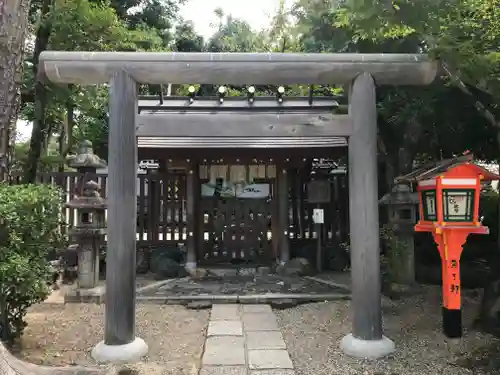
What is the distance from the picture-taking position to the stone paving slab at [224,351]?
4.49 metres

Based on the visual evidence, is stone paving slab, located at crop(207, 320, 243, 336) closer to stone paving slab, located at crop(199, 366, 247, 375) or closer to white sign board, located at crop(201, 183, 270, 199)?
stone paving slab, located at crop(199, 366, 247, 375)

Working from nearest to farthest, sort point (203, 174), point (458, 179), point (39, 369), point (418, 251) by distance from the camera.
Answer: point (39, 369), point (458, 179), point (418, 251), point (203, 174)

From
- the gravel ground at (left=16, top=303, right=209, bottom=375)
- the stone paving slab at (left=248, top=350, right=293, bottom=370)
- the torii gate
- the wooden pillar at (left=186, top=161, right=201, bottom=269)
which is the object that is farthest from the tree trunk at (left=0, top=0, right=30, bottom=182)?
the wooden pillar at (left=186, top=161, right=201, bottom=269)

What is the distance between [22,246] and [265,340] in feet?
10.3

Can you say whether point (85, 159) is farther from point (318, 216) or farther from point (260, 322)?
point (318, 216)

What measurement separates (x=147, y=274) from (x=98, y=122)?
840 cm

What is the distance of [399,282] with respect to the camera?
7.46 metres

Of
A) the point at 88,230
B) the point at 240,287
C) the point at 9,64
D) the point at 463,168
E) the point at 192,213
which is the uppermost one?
the point at 9,64

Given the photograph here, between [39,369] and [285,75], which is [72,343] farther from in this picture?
[285,75]

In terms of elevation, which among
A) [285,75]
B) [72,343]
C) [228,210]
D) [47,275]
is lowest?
[72,343]

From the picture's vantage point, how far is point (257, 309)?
6.81 meters

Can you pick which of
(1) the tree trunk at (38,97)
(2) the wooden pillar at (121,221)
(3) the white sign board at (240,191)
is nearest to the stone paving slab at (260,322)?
(2) the wooden pillar at (121,221)

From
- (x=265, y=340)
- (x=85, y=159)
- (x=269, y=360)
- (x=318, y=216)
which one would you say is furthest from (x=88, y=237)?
(x=318, y=216)

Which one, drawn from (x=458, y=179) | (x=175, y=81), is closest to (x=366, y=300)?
(x=458, y=179)
